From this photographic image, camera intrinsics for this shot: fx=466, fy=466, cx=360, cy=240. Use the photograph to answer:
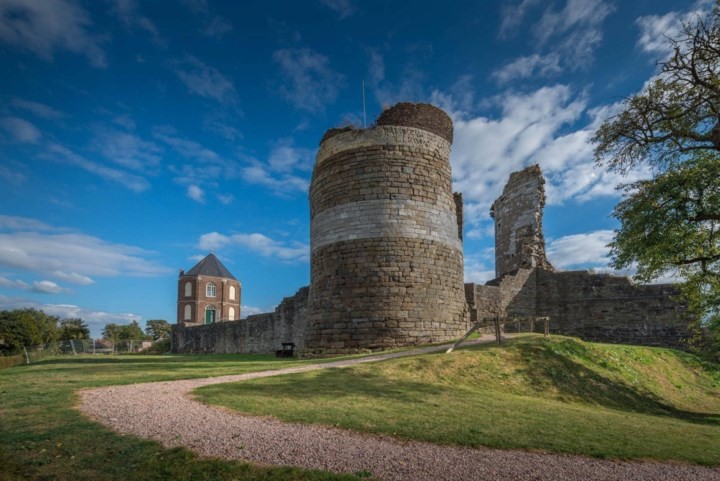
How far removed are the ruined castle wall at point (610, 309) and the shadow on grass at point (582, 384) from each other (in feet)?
32.0

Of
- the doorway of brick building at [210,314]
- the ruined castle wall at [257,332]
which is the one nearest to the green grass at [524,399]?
the ruined castle wall at [257,332]

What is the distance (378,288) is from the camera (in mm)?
15594

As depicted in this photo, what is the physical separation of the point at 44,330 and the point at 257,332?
34.0 metres

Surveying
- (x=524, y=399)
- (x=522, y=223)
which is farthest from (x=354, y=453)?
(x=522, y=223)

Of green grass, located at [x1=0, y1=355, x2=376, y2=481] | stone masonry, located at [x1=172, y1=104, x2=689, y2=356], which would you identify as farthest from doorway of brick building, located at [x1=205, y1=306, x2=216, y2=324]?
green grass, located at [x1=0, y1=355, x2=376, y2=481]

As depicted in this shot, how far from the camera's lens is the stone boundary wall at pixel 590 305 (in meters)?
19.9

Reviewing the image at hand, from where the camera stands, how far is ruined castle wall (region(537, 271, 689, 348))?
65.1ft

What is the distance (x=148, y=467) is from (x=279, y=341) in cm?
2217

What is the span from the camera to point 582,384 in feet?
34.9

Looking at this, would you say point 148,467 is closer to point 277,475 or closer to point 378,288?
point 277,475

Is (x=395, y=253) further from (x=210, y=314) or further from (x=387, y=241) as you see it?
(x=210, y=314)

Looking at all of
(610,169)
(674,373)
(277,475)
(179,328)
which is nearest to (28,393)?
(277,475)

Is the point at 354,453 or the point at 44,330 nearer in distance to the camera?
the point at 354,453

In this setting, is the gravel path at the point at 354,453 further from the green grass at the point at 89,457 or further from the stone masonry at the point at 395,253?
the stone masonry at the point at 395,253
